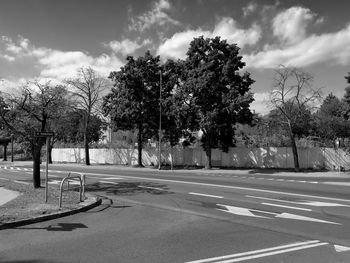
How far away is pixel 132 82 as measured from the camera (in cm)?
3788

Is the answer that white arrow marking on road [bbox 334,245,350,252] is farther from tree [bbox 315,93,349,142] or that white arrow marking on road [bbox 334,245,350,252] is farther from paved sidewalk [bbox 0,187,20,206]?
tree [bbox 315,93,349,142]

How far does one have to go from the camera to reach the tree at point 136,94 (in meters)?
37.9

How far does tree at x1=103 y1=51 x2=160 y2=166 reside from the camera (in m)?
37.9

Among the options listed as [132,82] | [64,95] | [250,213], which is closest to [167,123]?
[132,82]

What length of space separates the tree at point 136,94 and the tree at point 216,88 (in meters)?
5.48

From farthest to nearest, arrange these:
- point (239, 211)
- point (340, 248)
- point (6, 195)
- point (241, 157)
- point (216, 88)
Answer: point (241, 157) < point (216, 88) < point (6, 195) < point (239, 211) < point (340, 248)

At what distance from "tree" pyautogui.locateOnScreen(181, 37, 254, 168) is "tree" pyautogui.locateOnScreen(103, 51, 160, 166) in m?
5.48

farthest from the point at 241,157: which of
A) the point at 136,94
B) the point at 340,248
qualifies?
the point at 340,248

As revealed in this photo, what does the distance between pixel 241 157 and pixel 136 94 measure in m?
12.1

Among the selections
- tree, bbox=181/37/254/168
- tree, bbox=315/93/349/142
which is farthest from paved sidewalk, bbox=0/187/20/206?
tree, bbox=315/93/349/142

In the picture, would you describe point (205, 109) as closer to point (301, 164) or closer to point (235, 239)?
point (301, 164)

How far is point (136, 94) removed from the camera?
126ft

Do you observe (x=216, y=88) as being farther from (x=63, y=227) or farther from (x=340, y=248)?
(x=340, y=248)

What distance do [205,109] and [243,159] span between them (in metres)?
7.18
